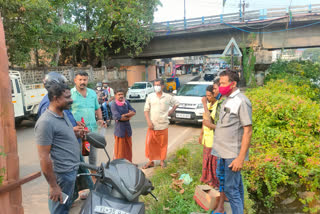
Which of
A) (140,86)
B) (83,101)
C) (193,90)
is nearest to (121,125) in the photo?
(83,101)

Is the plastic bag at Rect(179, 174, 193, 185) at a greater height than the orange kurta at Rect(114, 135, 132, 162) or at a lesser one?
lesser

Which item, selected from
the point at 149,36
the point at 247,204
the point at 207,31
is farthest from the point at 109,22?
the point at 247,204

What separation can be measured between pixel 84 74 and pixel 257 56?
1950 cm

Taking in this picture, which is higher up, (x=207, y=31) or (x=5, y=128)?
(x=207, y=31)

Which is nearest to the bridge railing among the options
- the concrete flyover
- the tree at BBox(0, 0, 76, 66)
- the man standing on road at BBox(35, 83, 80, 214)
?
the concrete flyover

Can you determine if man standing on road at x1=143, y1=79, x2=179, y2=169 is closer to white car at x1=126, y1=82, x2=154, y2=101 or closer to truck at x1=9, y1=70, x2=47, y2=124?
truck at x1=9, y1=70, x2=47, y2=124

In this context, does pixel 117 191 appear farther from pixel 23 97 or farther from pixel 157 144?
pixel 23 97

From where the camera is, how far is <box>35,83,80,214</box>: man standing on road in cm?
229

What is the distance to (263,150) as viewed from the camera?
547cm

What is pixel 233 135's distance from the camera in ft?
9.81

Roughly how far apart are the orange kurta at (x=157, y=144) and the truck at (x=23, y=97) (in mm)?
5995

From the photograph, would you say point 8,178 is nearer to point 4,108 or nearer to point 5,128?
point 5,128

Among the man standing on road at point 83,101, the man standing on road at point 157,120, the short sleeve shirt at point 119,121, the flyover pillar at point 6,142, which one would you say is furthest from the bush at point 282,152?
the flyover pillar at point 6,142

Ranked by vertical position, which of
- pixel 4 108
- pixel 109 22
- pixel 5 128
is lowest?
pixel 5 128
